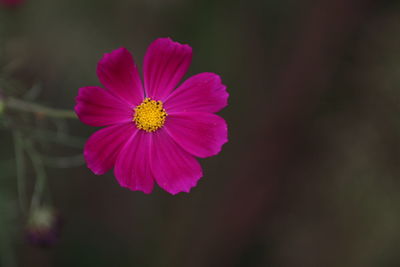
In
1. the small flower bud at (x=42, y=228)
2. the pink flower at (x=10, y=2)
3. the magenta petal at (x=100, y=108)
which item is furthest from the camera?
the pink flower at (x=10, y=2)

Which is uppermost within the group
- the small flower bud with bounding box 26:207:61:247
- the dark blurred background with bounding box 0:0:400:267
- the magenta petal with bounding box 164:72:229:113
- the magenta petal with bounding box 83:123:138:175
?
the dark blurred background with bounding box 0:0:400:267

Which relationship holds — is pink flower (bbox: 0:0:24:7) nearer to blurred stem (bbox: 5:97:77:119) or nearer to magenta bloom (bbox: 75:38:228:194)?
blurred stem (bbox: 5:97:77:119)

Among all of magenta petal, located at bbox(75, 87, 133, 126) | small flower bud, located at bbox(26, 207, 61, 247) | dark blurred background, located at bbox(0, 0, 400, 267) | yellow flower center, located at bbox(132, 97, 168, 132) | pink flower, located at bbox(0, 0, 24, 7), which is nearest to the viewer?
magenta petal, located at bbox(75, 87, 133, 126)

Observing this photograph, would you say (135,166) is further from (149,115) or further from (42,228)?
(42,228)

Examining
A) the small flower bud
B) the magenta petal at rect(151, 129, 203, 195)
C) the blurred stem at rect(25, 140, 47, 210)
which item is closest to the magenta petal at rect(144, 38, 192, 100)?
the magenta petal at rect(151, 129, 203, 195)

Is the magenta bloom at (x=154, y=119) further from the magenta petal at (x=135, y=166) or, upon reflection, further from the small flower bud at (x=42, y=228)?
the small flower bud at (x=42, y=228)

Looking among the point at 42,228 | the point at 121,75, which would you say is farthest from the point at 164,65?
the point at 42,228

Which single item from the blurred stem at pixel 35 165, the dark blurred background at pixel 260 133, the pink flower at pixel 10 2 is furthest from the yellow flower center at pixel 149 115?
the dark blurred background at pixel 260 133
